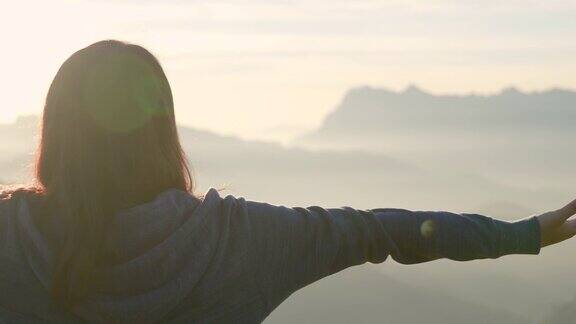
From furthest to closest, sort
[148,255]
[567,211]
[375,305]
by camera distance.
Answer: [375,305]
[567,211]
[148,255]

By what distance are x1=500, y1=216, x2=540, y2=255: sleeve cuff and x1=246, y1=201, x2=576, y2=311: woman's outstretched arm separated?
2 cm

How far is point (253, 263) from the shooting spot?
2758mm

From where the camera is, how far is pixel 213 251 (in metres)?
2.73

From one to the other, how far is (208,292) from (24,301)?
21.2 inches

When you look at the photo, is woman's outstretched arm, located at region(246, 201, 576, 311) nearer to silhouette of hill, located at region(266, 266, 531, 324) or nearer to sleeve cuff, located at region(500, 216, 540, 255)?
sleeve cuff, located at region(500, 216, 540, 255)

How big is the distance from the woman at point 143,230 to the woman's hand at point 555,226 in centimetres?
17

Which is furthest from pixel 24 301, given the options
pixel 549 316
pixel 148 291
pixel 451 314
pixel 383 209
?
pixel 451 314

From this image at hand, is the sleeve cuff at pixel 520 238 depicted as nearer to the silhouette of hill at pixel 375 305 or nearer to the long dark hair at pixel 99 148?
the long dark hair at pixel 99 148

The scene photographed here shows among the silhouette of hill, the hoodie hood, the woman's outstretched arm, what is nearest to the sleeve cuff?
the woman's outstretched arm

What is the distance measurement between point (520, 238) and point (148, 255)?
1104mm

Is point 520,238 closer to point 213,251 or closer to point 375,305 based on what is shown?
point 213,251

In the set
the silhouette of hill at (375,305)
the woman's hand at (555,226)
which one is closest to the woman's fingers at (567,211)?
the woman's hand at (555,226)

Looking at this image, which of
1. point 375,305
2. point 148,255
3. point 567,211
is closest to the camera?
point 148,255

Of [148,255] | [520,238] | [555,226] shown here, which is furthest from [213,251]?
[555,226]
